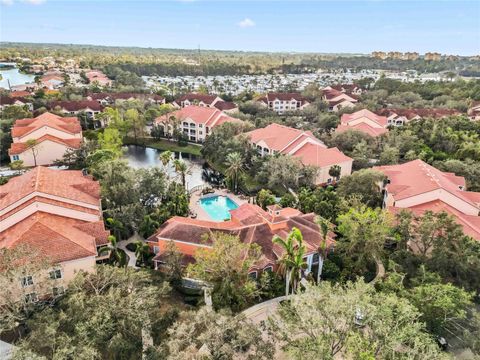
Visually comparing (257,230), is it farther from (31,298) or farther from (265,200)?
(31,298)

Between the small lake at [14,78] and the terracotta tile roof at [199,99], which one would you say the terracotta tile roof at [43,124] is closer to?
the terracotta tile roof at [199,99]

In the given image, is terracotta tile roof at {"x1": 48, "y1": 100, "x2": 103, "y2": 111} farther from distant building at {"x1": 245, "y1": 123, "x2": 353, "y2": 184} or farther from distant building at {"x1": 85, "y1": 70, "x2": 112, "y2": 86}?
distant building at {"x1": 245, "y1": 123, "x2": 353, "y2": 184}

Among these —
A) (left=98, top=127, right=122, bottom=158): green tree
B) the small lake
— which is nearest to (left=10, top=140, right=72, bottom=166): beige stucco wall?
(left=98, top=127, right=122, bottom=158): green tree

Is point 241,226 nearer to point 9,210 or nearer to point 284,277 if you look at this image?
point 284,277

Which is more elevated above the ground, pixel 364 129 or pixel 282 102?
pixel 364 129

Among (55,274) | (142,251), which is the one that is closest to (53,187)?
(55,274)

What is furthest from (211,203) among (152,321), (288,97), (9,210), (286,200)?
(288,97)

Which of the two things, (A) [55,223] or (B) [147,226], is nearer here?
(A) [55,223]
